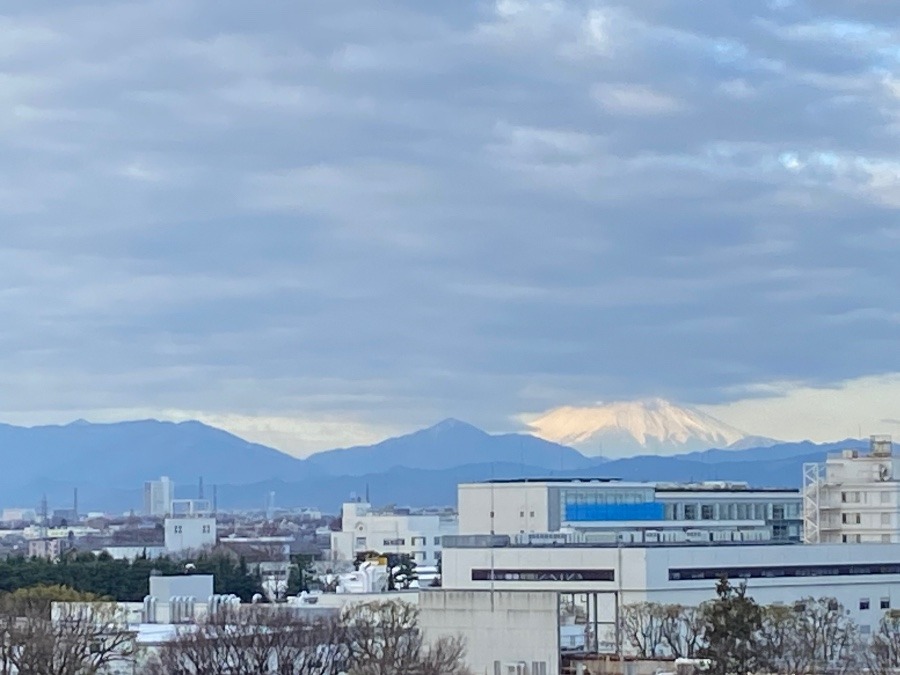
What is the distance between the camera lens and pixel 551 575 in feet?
271

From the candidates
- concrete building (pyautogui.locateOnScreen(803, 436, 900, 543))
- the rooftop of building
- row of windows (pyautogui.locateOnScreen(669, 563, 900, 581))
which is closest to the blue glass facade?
the rooftop of building

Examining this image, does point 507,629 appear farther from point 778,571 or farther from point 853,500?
point 853,500

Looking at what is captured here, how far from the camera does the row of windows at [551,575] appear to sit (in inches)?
3204

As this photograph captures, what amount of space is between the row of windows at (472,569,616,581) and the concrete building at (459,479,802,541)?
58.3 feet

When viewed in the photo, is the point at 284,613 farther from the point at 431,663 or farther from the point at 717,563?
the point at 717,563

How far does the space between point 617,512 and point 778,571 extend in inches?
1389

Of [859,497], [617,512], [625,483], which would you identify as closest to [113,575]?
[617,512]

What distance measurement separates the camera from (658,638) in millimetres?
73500

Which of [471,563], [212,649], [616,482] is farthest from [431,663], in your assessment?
[616,482]

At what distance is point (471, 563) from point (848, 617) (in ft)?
54.2

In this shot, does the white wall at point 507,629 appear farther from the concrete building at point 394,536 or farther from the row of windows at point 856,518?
the concrete building at point 394,536

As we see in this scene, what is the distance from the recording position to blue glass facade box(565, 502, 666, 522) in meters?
116

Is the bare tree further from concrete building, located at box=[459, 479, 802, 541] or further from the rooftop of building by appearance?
the rooftop of building

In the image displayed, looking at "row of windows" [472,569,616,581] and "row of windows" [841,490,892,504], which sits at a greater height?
"row of windows" [841,490,892,504]
